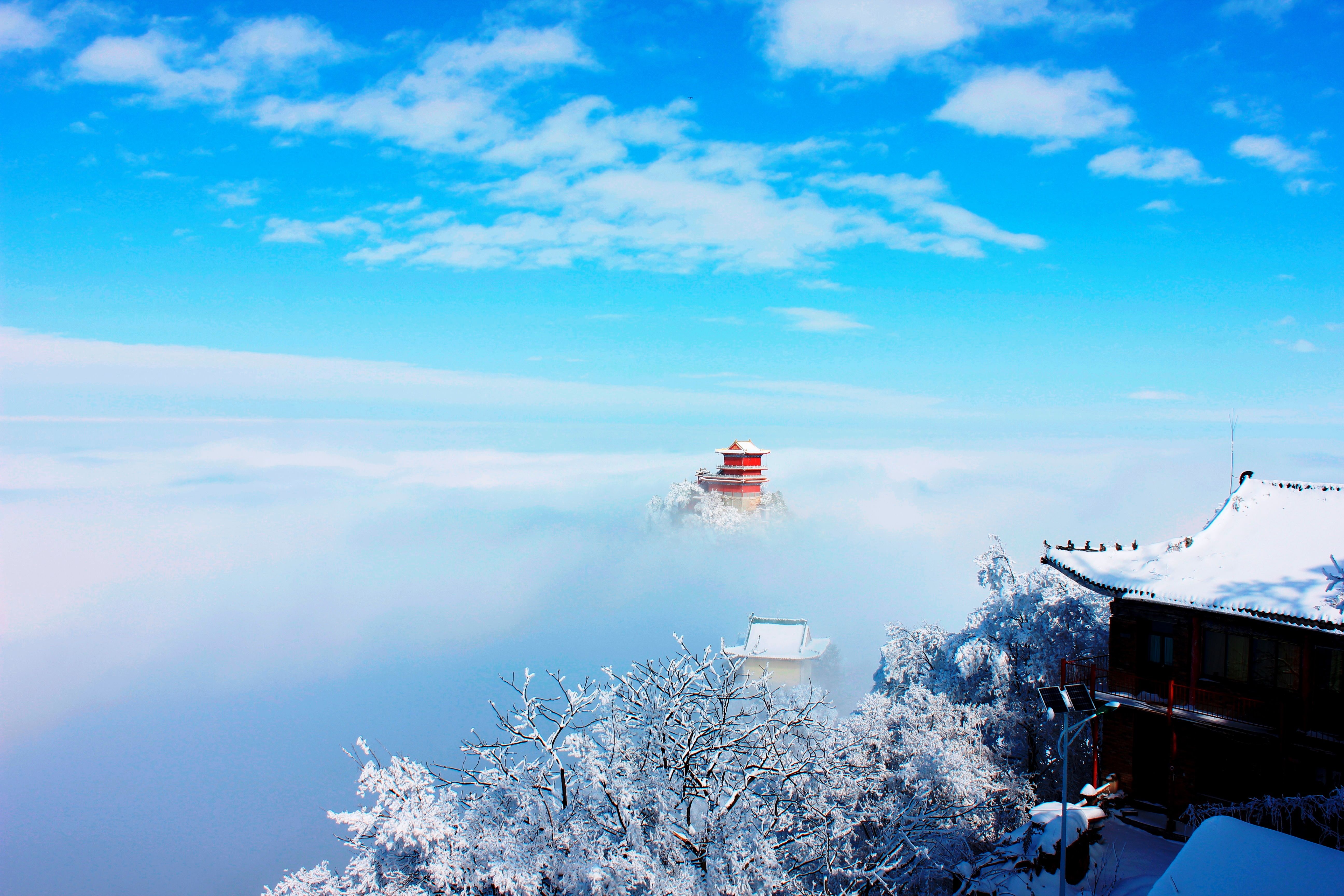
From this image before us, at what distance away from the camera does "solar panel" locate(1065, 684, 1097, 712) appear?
1476 cm

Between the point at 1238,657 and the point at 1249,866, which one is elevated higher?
the point at 1238,657

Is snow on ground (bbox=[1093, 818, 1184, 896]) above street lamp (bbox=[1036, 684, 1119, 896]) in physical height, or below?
below

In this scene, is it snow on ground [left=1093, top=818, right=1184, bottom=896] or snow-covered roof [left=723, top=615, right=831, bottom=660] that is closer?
snow on ground [left=1093, top=818, right=1184, bottom=896]

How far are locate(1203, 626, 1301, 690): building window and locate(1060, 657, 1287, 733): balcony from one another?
2.16ft

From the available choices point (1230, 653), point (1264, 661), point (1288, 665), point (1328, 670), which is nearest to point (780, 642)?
point (1230, 653)

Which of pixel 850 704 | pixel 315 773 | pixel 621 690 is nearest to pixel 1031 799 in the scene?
pixel 621 690

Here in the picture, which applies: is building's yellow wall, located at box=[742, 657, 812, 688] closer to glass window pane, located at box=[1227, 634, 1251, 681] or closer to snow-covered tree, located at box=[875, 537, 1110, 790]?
snow-covered tree, located at box=[875, 537, 1110, 790]

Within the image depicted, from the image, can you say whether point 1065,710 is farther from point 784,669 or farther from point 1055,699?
point 784,669

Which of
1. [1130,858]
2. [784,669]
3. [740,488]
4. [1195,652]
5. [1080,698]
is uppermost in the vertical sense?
[1195,652]

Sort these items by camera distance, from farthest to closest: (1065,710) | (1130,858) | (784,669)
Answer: (784,669), (1130,858), (1065,710)

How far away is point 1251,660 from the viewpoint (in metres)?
17.1

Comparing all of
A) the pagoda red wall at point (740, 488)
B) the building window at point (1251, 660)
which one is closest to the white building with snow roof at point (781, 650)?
the pagoda red wall at point (740, 488)

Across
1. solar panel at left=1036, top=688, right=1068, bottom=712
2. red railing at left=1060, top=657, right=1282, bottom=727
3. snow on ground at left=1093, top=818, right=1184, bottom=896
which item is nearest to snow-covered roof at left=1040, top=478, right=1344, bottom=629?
red railing at left=1060, top=657, right=1282, bottom=727

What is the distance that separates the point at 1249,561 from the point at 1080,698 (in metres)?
6.94
